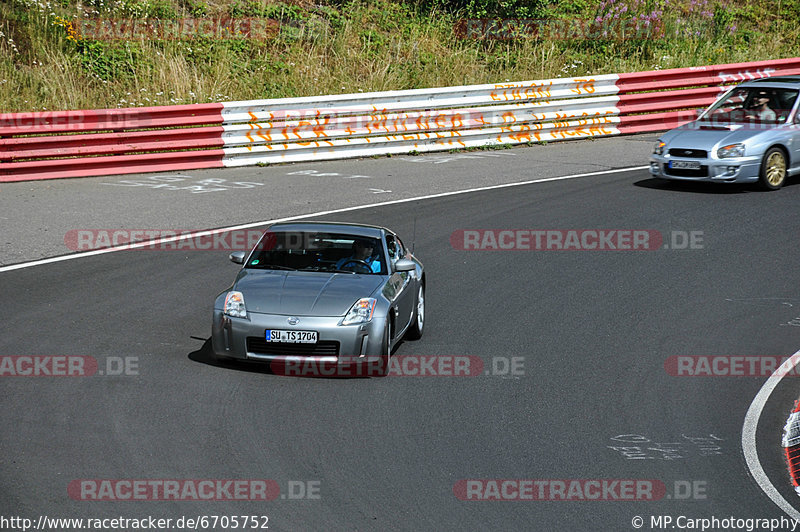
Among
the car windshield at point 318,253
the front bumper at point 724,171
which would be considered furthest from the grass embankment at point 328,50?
the car windshield at point 318,253

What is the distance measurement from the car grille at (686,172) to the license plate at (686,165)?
0.15 ft

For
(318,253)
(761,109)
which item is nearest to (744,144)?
(761,109)

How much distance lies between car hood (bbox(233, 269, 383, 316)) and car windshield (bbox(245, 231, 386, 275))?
0.15 m

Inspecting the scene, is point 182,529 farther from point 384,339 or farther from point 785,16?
point 785,16

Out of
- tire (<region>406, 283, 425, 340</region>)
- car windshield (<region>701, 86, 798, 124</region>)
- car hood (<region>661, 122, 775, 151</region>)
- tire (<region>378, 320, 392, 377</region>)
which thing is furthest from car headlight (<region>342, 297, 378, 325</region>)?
car windshield (<region>701, 86, 798, 124</region>)

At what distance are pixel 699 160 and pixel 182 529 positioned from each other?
12.8 metres

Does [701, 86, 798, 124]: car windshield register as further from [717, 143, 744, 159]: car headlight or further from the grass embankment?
the grass embankment

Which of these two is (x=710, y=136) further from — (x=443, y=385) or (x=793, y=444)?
(x=793, y=444)

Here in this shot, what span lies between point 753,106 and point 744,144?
1.39m

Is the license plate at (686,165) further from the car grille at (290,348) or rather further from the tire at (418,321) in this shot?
the car grille at (290,348)

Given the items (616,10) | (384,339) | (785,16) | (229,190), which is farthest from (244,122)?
(785,16)

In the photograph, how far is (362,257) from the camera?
400 inches

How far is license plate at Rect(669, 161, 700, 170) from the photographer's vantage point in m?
17.0

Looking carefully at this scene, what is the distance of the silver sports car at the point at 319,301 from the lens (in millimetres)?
9008
